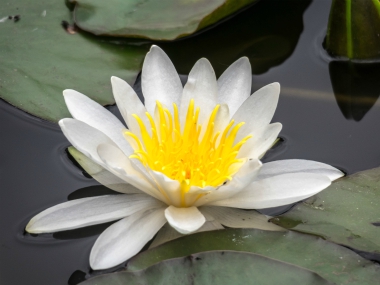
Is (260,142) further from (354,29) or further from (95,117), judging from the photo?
(354,29)

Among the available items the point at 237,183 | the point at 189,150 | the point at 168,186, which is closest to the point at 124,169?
the point at 168,186

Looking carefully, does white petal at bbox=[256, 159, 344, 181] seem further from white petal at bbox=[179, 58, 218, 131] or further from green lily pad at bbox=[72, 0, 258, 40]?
green lily pad at bbox=[72, 0, 258, 40]

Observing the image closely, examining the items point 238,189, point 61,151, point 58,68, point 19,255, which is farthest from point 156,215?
point 58,68

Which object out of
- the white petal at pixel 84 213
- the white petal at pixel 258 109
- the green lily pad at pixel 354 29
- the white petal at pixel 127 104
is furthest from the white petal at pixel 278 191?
the green lily pad at pixel 354 29

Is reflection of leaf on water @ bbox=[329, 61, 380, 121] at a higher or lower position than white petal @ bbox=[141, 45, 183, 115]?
lower

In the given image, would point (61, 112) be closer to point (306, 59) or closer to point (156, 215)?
point (156, 215)

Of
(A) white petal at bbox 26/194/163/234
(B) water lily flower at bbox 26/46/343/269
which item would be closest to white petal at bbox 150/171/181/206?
(B) water lily flower at bbox 26/46/343/269
